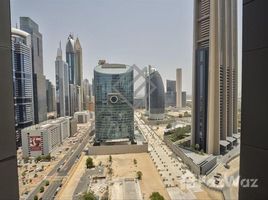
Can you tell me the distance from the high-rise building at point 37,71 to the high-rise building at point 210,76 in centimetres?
1612

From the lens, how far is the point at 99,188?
841cm

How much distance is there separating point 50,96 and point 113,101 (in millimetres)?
19254

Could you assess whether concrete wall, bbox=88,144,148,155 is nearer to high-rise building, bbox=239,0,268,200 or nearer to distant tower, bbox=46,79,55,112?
high-rise building, bbox=239,0,268,200

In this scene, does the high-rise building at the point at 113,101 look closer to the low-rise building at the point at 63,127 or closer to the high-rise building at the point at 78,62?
the low-rise building at the point at 63,127

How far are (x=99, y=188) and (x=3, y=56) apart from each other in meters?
8.43

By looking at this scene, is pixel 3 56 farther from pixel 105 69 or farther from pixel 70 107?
pixel 70 107

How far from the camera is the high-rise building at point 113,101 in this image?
1440 centimetres

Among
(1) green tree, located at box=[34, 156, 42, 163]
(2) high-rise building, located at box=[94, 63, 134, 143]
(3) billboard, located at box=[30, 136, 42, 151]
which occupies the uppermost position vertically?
(2) high-rise building, located at box=[94, 63, 134, 143]

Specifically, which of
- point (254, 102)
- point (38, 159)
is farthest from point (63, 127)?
point (254, 102)

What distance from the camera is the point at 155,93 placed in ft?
78.1

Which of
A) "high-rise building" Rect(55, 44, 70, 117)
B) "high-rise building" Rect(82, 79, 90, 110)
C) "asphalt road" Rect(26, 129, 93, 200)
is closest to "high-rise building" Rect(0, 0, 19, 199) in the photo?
"asphalt road" Rect(26, 129, 93, 200)

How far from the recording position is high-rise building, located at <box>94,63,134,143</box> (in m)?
14.4

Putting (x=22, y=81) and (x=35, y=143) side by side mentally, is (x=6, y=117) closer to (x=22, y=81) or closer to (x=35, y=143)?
(x=35, y=143)

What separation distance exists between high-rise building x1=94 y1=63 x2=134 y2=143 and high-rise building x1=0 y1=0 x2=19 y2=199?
44.7 ft
